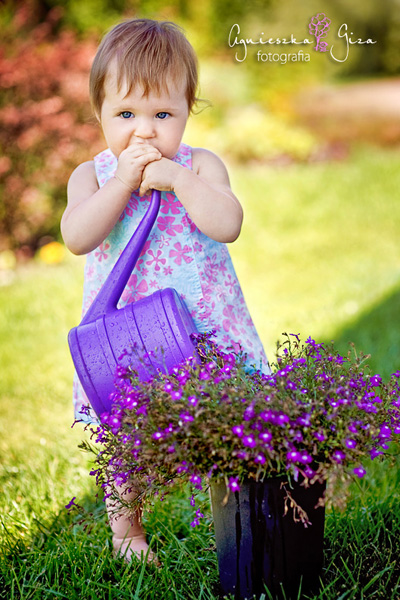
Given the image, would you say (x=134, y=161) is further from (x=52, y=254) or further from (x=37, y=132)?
(x=37, y=132)

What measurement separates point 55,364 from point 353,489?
87.4 inches

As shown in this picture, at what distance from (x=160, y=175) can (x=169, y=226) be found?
19 centimetres

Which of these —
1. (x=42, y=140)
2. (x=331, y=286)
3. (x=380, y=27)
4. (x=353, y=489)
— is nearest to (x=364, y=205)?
(x=331, y=286)

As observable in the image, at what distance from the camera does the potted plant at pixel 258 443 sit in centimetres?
139

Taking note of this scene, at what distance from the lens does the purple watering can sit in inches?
64.4

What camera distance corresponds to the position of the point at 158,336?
5.39ft

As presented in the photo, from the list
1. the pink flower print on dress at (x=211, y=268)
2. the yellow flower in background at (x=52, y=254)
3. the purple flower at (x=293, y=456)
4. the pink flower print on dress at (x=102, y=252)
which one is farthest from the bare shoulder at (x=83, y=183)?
the yellow flower in background at (x=52, y=254)

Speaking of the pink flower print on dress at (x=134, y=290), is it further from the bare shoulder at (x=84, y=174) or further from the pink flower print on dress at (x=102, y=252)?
the bare shoulder at (x=84, y=174)

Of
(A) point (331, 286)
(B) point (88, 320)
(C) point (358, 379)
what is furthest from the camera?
(A) point (331, 286)

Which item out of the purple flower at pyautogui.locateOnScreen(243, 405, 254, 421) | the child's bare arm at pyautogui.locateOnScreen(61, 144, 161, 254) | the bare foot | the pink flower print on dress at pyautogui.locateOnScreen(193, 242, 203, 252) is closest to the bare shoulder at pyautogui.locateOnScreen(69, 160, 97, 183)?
the child's bare arm at pyautogui.locateOnScreen(61, 144, 161, 254)

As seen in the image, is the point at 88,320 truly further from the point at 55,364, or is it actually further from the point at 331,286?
the point at 331,286

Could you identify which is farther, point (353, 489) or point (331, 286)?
point (331, 286)

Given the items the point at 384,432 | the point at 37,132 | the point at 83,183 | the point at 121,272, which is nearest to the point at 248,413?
the point at 384,432

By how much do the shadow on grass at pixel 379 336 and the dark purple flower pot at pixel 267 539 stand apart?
1626 millimetres
